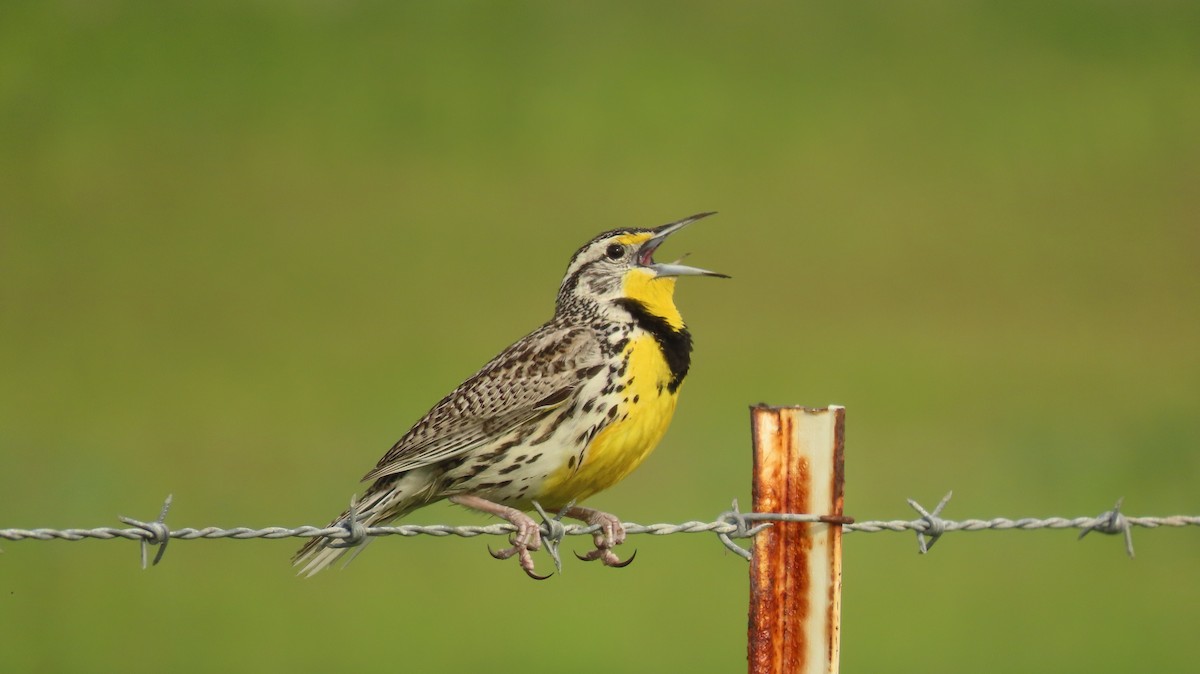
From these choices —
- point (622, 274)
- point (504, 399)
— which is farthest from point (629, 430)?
point (622, 274)

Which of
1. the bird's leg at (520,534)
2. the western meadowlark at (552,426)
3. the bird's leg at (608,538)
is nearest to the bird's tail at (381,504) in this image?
the western meadowlark at (552,426)

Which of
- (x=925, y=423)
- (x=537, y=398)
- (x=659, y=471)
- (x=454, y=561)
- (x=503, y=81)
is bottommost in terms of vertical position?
(x=537, y=398)

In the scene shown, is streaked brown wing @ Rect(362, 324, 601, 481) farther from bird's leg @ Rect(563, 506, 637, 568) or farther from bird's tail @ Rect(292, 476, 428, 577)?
bird's leg @ Rect(563, 506, 637, 568)

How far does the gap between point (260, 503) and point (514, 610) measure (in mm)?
1829

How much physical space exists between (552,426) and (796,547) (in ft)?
2.95

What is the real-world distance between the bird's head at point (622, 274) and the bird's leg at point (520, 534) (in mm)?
472

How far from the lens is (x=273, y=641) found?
839 centimetres

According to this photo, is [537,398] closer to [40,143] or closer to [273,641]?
[273,641]

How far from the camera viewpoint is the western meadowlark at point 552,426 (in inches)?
125

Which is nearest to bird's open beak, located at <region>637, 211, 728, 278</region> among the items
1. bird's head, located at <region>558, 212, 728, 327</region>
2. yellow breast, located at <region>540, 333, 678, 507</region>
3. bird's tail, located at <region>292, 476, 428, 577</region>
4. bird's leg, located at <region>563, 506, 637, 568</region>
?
bird's head, located at <region>558, 212, 728, 327</region>

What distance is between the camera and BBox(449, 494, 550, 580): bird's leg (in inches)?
122

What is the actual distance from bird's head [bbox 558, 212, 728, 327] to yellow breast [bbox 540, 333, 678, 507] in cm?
17

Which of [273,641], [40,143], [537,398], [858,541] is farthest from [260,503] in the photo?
[40,143]

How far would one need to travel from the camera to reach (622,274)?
3.51m
